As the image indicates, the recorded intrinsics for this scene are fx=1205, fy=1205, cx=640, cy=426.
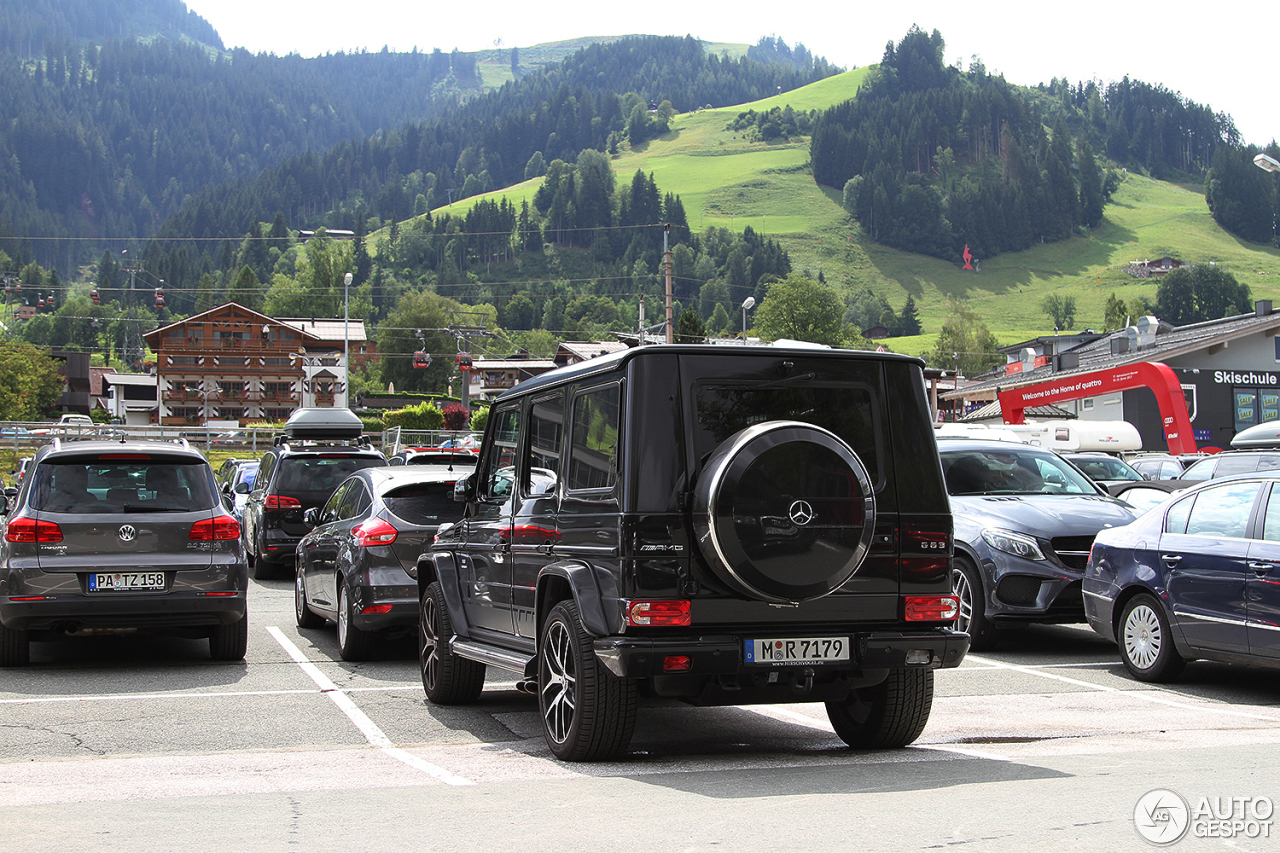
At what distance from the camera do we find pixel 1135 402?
50938 mm

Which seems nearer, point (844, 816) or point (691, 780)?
point (844, 816)

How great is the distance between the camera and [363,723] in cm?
777

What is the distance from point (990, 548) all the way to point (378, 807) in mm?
6876

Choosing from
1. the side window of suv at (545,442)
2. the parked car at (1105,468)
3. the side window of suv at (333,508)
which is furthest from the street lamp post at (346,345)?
the side window of suv at (545,442)

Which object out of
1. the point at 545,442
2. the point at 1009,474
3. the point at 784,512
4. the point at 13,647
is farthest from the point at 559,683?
the point at 1009,474

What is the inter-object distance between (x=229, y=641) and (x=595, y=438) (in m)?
5.32

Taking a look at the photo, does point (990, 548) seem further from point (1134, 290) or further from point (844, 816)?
point (1134, 290)

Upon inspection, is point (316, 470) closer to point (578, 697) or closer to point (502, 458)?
point (502, 458)

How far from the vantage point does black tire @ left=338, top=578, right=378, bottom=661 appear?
33.1ft

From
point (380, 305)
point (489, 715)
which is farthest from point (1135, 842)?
point (380, 305)

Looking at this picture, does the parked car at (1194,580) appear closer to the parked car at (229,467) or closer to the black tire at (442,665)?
the black tire at (442,665)

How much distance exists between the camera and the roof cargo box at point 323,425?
83.7 feet

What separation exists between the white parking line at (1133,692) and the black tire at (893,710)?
9.22ft

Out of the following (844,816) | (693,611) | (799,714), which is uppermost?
(693,611)
